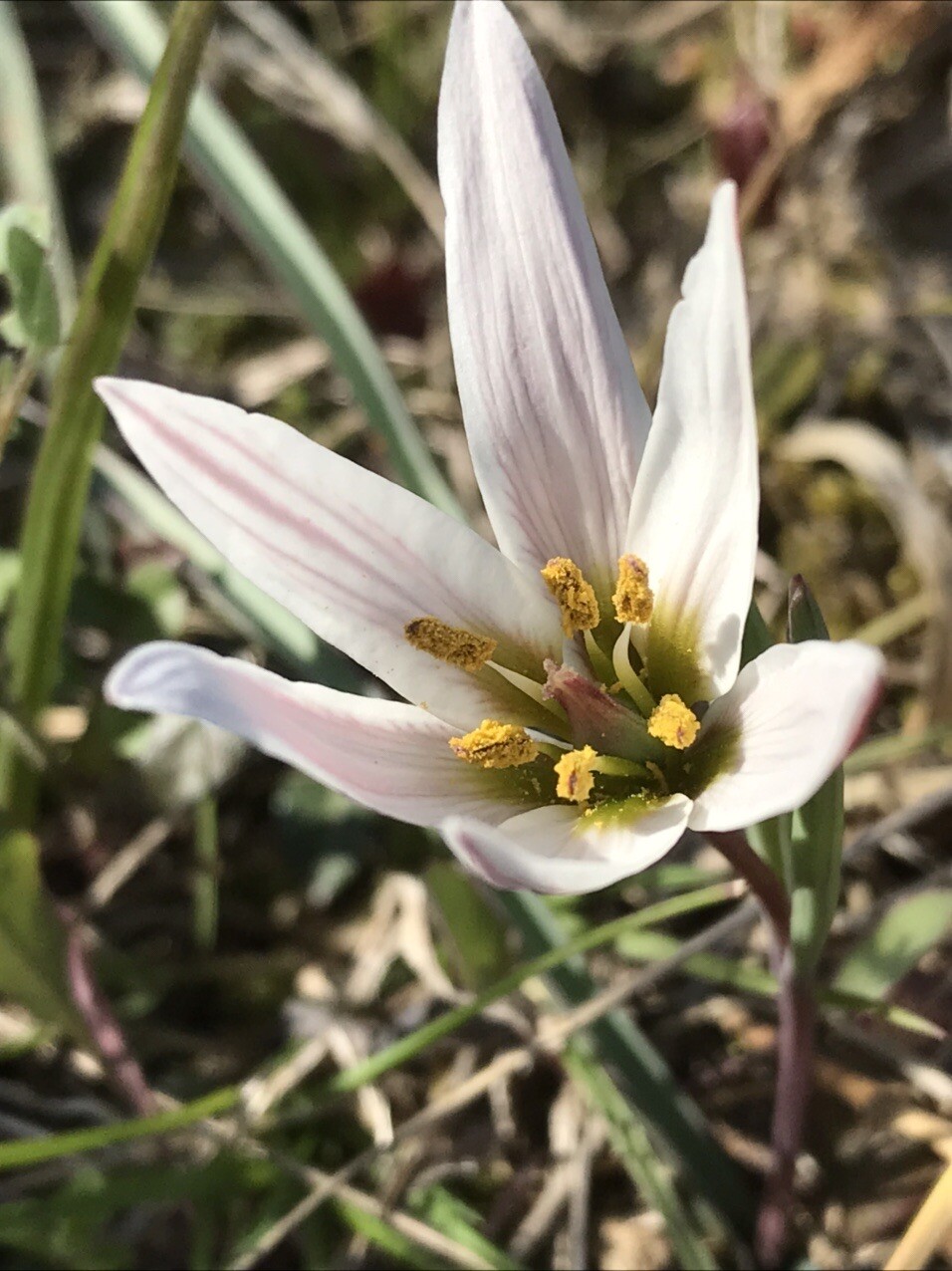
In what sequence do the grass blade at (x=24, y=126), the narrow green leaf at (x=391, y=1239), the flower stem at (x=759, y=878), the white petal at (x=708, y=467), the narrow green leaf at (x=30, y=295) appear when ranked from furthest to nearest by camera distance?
the grass blade at (x=24, y=126) < the narrow green leaf at (x=391, y=1239) < the narrow green leaf at (x=30, y=295) < the flower stem at (x=759, y=878) < the white petal at (x=708, y=467)

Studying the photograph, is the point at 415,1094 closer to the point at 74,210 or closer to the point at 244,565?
the point at 244,565

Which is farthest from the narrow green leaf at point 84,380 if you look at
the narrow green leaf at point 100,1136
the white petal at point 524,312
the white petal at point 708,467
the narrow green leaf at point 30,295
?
the white petal at point 708,467

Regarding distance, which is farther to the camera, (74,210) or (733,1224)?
(74,210)

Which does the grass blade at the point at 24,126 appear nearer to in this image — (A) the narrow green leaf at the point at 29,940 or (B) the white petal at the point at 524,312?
(A) the narrow green leaf at the point at 29,940

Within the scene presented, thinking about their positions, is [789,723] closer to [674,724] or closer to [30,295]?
[674,724]

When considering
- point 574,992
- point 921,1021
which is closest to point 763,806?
point 921,1021

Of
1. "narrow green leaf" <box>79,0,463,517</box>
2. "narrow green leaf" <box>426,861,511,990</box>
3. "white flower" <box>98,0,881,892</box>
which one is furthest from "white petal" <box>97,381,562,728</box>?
"narrow green leaf" <box>79,0,463,517</box>

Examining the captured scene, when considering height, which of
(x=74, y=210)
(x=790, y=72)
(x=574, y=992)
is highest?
(x=790, y=72)

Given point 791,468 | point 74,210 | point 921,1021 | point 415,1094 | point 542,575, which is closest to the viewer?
point 542,575
